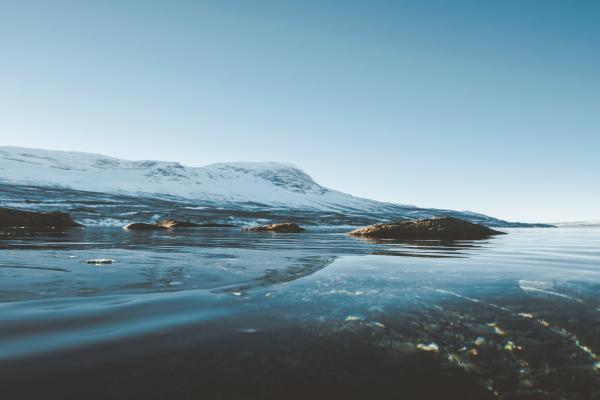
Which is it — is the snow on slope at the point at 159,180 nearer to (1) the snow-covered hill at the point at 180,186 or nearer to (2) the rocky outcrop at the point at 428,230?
(1) the snow-covered hill at the point at 180,186

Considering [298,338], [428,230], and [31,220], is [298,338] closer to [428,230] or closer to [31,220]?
[428,230]

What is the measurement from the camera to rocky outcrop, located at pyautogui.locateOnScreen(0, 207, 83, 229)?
21469 millimetres

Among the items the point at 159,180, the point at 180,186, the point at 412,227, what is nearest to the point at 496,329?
the point at 412,227

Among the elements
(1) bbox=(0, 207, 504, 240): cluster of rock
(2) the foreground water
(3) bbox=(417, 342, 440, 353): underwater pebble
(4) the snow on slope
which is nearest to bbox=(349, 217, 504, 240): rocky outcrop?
(1) bbox=(0, 207, 504, 240): cluster of rock

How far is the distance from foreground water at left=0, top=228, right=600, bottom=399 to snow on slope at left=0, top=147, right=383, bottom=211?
106 meters

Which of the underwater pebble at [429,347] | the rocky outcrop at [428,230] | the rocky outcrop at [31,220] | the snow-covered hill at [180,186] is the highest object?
the snow-covered hill at [180,186]

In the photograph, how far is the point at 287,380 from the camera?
1.86m

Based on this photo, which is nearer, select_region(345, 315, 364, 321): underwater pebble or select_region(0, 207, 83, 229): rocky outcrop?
select_region(345, 315, 364, 321): underwater pebble

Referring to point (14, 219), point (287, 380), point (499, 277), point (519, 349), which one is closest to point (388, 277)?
point (499, 277)

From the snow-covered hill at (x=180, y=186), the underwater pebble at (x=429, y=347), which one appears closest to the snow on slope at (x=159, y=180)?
the snow-covered hill at (x=180, y=186)

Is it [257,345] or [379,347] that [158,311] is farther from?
[379,347]

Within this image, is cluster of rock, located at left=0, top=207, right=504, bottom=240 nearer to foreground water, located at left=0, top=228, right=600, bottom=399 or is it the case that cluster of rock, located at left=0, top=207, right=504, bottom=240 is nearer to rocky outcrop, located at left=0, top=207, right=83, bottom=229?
rocky outcrop, located at left=0, top=207, right=83, bottom=229

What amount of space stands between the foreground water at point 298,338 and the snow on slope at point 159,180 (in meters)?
106

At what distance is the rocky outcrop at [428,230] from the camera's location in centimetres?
1622
